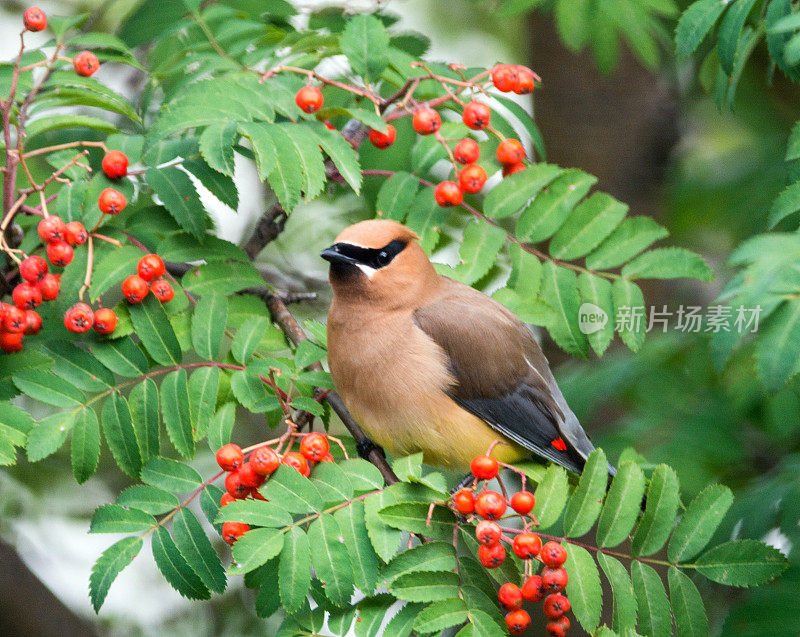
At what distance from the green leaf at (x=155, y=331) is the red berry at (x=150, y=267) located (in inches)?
2.9

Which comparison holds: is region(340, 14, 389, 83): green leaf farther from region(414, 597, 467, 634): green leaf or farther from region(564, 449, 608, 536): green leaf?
region(414, 597, 467, 634): green leaf

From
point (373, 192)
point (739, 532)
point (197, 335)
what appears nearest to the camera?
point (197, 335)

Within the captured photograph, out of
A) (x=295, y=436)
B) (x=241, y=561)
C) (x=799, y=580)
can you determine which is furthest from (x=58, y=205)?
(x=799, y=580)

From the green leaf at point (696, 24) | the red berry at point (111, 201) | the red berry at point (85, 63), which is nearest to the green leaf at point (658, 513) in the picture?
the green leaf at point (696, 24)

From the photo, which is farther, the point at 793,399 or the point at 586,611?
the point at 793,399

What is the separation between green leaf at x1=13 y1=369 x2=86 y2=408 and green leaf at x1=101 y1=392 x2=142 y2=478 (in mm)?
91

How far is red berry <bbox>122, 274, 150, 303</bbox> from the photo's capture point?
2.51 metres

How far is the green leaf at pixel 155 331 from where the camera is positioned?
2.56 metres

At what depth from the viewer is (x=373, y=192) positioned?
3.74 m

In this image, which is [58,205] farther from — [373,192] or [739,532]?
[739,532]

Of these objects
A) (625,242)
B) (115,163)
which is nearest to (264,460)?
(115,163)

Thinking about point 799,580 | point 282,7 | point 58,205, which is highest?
point 282,7

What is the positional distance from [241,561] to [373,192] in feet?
6.43

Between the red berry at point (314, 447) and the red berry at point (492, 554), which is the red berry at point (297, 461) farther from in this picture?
the red berry at point (492, 554)
